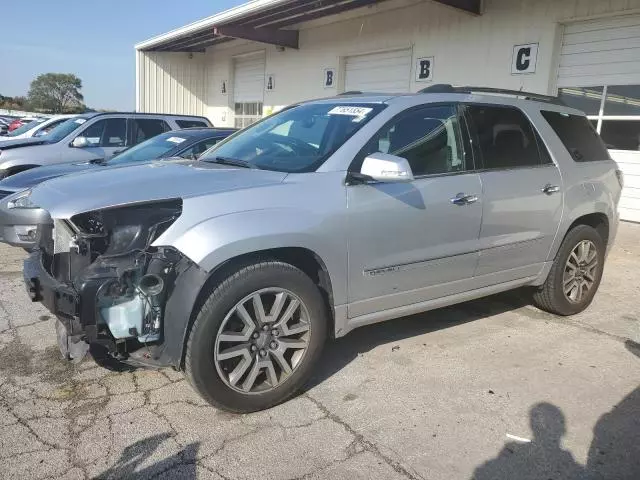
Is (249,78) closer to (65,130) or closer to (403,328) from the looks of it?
(65,130)

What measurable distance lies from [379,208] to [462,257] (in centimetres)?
87

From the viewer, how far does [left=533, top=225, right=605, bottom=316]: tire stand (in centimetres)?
473

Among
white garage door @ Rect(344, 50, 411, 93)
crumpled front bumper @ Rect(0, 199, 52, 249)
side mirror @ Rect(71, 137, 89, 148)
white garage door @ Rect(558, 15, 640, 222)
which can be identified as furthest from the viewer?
white garage door @ Rect(344, 50, 411, 93)

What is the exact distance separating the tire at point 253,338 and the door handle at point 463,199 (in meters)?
1.19

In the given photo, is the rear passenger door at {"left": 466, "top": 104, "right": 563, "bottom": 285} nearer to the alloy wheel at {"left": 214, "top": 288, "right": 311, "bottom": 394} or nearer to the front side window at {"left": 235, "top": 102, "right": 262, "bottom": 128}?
the alloy wheel at {"left": 214, "top": 288, "right": 311, "bottom": 394}

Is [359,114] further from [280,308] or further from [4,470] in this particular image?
[4,470]

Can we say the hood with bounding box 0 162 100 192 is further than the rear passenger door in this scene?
Yes

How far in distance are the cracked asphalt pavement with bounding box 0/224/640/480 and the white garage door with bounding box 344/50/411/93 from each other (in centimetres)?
979

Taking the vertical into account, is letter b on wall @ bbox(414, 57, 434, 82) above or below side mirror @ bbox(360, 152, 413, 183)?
above

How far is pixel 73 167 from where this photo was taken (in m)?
6.91

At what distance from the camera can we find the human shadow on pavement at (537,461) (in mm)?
2697

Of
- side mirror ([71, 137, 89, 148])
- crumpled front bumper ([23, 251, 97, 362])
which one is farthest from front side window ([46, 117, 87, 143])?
crumpled front bumper ([23, 251, 97, 362])

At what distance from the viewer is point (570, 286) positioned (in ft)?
16.2

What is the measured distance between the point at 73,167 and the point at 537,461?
20.2 ft
